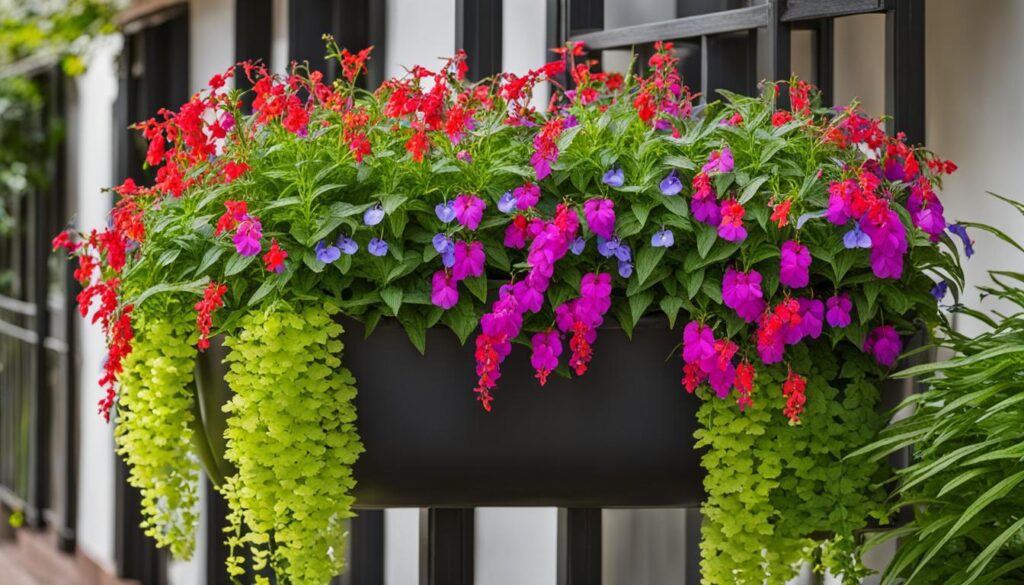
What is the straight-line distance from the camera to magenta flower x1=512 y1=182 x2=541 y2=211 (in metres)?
1.57

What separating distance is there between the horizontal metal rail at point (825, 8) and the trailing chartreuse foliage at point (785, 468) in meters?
0.44

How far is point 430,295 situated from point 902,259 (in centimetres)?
51

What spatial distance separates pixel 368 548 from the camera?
3434mm

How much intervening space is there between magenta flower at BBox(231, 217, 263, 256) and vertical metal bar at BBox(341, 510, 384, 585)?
6.35 ft

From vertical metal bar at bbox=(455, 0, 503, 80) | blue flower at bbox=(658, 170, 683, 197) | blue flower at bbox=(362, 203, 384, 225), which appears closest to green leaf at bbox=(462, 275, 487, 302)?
blue flower at bbox=(362, 203, 384, 225)

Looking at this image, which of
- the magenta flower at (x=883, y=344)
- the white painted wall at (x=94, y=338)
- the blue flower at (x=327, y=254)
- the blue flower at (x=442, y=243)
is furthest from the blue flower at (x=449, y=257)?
the white painted wall at (x=94, y=338)

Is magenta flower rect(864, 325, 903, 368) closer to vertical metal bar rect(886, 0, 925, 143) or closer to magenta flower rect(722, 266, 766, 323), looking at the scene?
magenta flower rect(722, 266, 766, 323)

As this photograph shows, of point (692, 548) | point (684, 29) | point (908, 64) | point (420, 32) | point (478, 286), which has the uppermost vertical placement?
point (420, 32)

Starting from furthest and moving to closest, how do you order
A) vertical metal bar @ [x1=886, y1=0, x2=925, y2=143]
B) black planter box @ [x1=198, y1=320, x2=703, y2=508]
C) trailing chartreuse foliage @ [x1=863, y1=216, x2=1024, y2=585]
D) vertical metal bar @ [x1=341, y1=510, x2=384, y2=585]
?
vertical metal bar @ [x1=341, y1=510, x2=384, y2=585] → vertical metal bar @ [x1=886, y1=0, x2=925, y2=143] → black planter box @ [x1=198, y1=320, x2=703, y2=508] → trailing chartreuse foliage @ [x1=863, y1=216, x2=1024, y2=585]

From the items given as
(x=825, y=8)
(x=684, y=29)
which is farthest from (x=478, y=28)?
(x=825, y=8)

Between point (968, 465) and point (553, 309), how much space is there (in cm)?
46

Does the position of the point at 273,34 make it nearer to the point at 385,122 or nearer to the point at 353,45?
the point at 353,45

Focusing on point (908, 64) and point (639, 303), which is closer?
point (639, 303)

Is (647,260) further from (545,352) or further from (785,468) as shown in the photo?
(785,468)
